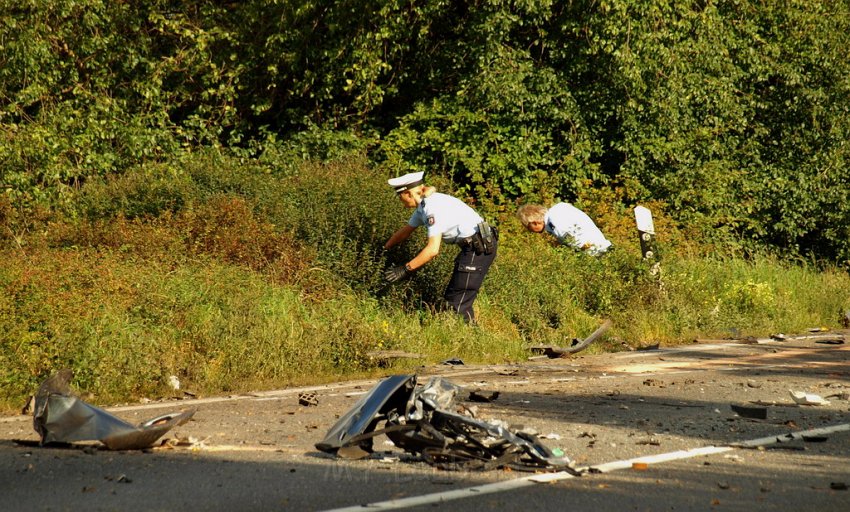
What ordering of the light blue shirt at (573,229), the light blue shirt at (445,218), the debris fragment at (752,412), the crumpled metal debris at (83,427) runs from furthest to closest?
the light blue shirt at (573,229) < the light blue shirt at (445,218) < the debris fragment at (752,412) < the crumpled metal debris at (83,427)

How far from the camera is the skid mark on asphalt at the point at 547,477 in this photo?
5684mm

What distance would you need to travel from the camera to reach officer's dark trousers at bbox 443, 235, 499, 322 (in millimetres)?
13656

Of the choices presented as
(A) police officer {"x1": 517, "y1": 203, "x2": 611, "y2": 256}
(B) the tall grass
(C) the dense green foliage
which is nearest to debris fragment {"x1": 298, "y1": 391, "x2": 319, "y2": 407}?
(B) the tall grass

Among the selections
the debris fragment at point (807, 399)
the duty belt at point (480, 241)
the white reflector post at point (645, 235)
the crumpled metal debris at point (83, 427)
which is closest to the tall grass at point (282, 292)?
the white reflector post at point (645, 235)

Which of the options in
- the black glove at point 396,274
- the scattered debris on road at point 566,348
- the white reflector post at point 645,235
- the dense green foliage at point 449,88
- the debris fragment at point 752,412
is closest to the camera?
the debris fragment at point 752,412

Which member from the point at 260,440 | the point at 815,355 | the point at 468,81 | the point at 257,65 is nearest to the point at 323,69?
the point at 257,65

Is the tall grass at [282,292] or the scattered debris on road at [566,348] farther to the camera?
the scattered debris on road at [566,348]

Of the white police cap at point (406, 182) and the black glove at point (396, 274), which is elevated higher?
the white police cap at point (406, 182)

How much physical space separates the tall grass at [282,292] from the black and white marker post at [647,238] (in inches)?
8.8

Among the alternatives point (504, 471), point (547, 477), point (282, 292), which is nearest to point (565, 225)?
point (282, 292)

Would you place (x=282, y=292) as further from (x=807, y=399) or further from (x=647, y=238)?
(x=647, y=238)

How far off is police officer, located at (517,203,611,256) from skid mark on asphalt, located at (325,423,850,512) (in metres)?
7.67

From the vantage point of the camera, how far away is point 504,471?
6.60 meters

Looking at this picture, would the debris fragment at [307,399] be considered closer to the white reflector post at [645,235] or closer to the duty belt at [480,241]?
the duty belt at [480,241]
